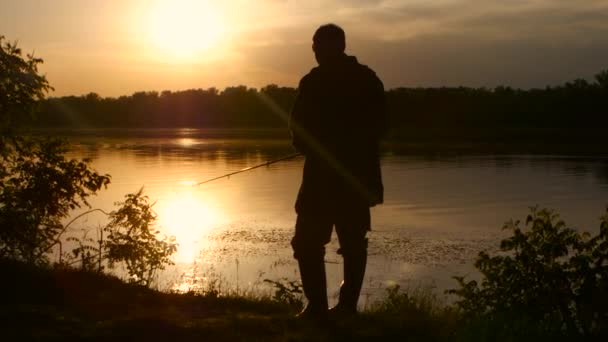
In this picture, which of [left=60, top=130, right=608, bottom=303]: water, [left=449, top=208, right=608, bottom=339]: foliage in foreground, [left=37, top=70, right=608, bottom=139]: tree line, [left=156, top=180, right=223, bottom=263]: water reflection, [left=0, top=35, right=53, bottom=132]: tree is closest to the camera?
[left=449, top=208, right=608, bottom=339]: foliage in foreground

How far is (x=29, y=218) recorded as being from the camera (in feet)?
28.4

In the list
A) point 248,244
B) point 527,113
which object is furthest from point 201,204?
point 527,113

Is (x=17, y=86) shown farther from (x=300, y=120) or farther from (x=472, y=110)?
(x=472, y=110)

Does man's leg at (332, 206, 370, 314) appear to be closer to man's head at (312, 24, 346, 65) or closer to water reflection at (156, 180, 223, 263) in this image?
man's head at (312, 24, 346, 65)

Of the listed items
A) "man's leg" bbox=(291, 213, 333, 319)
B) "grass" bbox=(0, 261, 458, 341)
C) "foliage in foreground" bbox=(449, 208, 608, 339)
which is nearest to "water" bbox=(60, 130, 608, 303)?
"grass" bbox=(0, 261, 458, 341)

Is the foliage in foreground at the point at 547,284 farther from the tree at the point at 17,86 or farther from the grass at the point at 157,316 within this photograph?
the tree at the point at 17,86

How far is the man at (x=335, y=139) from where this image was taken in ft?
16.1

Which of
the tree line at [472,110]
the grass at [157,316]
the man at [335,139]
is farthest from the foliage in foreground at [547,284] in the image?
the tree line at [472,110]

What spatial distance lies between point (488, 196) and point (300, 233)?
2221cm

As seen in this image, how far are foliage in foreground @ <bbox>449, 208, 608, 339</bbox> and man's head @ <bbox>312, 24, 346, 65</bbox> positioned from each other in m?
1.95

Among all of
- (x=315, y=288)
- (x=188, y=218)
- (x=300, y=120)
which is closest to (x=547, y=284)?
(x=315, y=288)

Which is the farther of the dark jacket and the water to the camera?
the water

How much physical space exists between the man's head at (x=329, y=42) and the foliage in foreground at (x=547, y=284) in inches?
76.9

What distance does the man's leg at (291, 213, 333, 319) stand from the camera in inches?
196
